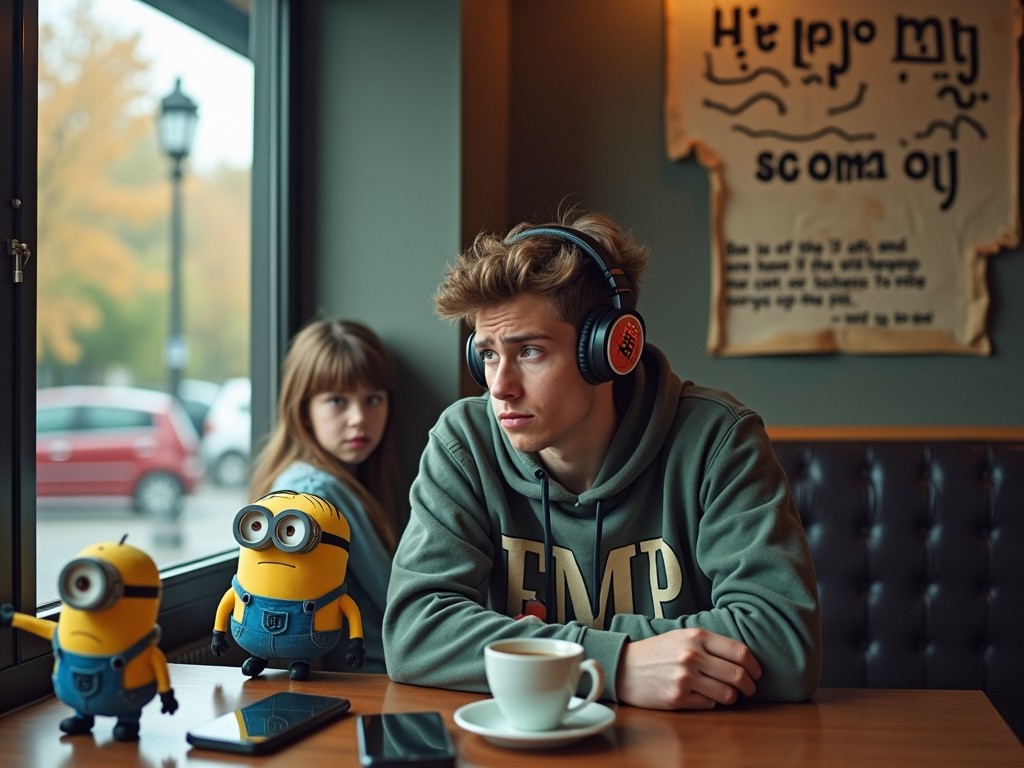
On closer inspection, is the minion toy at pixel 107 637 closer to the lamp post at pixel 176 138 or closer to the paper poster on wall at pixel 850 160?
the paper poster on wall at pixel 850 160

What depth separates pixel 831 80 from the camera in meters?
2.61

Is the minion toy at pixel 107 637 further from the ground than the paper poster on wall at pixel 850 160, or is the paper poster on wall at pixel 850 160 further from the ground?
the paper poster on wall at pixel 850 160

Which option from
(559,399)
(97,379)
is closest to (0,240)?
(559,399)

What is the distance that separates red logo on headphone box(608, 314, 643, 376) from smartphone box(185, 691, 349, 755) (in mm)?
583

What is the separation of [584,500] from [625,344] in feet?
0.80

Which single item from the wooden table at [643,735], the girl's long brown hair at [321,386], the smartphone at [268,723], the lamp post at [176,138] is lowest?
the wooden table at [643,735]

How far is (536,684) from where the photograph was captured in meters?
1.06

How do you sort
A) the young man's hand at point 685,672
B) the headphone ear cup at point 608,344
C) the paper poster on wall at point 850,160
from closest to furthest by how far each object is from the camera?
the young man's hand at point 685,672 < the headphone ear cup at point 608,344 < the paper poster on wall at point 850,160

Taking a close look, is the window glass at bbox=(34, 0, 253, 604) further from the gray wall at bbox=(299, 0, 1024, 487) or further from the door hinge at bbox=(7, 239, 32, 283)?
the gray wall at bbox=(299, 0, 1024, 487)

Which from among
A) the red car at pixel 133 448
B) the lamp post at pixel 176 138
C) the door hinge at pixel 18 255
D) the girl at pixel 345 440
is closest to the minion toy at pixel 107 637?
the door hinge at pixel 18 255

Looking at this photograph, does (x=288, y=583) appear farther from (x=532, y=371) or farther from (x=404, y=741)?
(x=532, y=371)

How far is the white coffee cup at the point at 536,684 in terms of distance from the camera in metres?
1.05

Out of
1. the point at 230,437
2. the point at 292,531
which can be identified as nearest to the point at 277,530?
the point at 292,531

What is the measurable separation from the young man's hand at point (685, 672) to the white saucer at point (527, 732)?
6cm
